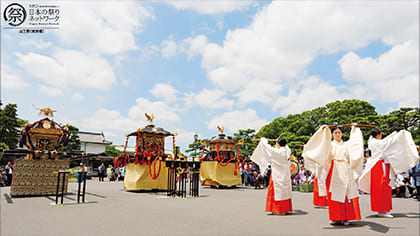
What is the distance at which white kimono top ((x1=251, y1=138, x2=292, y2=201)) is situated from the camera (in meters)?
6.38

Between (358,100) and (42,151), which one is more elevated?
(358,100)

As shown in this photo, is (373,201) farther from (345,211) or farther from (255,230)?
(255,230)

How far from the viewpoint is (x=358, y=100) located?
26.5m

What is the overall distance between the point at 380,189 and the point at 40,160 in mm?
11222

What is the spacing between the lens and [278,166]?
6598 millimetres

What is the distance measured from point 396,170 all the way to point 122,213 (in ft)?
21.5

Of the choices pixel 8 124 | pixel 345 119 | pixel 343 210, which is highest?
pixel 345 119

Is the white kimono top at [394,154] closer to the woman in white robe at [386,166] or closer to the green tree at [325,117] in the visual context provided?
the woman in white robe at [386,166]

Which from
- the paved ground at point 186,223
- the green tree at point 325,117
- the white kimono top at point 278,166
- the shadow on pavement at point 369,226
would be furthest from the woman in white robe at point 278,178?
the green tree at point 325,117

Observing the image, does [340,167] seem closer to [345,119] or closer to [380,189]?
[380,189]

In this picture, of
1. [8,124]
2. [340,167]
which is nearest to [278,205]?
[340,167]

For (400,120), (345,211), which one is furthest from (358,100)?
(345,211)

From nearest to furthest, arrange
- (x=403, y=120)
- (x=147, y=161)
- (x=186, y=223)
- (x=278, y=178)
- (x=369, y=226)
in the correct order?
1. (x=369, y=226)
2. (x=186, y=223)
3. (x=278, y=178)
4. (x=147, y=161)
5. (x=403, y=120)

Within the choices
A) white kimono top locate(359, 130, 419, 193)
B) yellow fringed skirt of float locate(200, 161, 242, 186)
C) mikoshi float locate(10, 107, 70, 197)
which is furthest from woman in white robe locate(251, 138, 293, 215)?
yellow fringed skirt of float locate(200, 161, 242, 186)
